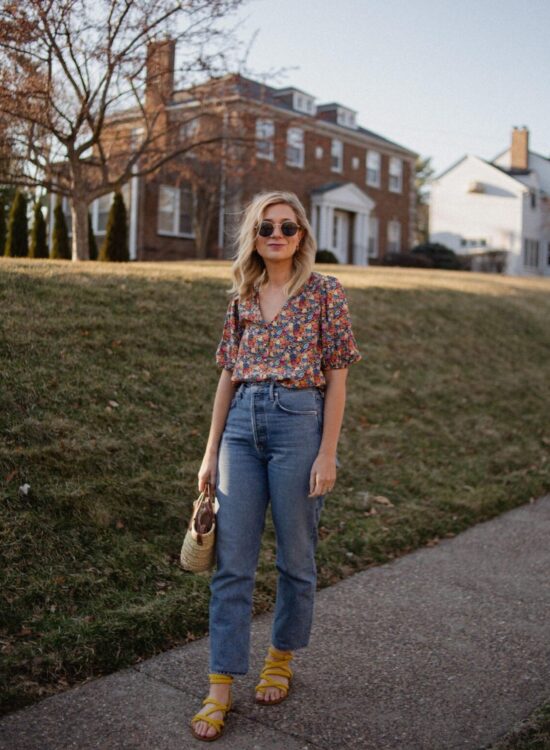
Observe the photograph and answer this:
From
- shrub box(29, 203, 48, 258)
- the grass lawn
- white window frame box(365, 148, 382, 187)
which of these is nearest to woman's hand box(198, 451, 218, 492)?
the grass lawn

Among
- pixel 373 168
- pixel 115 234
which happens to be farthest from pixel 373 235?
pixel 115 234

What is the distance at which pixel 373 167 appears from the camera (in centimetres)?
3425

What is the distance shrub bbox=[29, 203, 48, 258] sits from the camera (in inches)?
901

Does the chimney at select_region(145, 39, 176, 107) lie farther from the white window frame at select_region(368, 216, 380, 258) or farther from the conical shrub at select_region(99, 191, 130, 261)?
the white window frame at select_region(368, 216, 380, 258)

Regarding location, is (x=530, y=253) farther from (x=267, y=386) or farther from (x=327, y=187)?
(x=267, y=386)

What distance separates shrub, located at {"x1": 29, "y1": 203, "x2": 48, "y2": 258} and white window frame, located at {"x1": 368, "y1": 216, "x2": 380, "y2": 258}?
15016mm

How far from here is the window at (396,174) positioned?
116 ft

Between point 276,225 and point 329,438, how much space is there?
34.9 inches

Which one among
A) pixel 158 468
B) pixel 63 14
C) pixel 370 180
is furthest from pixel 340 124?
pixel 158 468

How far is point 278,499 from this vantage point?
3.13m

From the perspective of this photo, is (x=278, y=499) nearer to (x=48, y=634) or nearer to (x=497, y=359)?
(x=48, y=634)

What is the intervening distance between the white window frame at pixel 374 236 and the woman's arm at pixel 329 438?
102 ft

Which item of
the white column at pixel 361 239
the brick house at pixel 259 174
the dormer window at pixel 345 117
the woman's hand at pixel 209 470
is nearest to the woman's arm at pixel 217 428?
the woman's hand at pixel 209 470

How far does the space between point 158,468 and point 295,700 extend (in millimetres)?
2470
